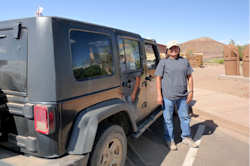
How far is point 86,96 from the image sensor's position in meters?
2.16

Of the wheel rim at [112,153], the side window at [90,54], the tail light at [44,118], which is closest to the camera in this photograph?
the tail light at [44,118]

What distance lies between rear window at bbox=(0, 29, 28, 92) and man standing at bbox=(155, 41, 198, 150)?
2184 millimetres

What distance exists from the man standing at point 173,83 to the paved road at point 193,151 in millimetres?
207

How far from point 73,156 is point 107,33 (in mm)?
1573

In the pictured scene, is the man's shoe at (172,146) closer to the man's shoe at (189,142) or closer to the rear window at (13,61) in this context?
the man's shoe at (189,142)

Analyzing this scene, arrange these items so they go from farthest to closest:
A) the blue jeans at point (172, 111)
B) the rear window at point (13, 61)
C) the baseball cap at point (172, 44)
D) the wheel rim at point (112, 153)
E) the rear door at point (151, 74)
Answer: the rear door at point (151, 74) < the blue jeans at point (172, 111) < the baseball cap at point (172, 44) < the wheel rim at point (112, 153) < the rear window at point (13, 61)

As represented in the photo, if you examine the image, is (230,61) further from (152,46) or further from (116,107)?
(116,107)

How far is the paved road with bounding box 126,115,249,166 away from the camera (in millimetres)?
3180

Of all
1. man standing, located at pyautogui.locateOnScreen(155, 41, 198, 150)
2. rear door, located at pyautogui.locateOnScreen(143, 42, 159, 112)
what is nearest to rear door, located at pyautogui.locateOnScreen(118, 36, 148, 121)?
rear door, located at pyautogui.locateOnScreen(143, 42, 159, 112)

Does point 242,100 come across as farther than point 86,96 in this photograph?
Yes

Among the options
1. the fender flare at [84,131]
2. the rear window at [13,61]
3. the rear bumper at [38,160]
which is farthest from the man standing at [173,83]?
the rear window at [13,61]

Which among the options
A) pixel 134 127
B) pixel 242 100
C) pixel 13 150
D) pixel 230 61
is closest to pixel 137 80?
pixel 134 127

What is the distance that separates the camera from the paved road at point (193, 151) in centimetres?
318

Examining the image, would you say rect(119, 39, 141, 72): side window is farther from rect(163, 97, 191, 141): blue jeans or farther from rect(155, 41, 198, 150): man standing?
rect(163, 97, 191, 141): blue jeans
